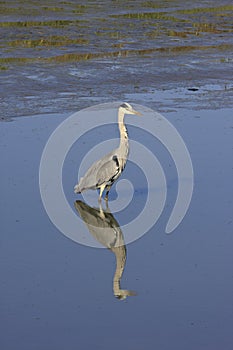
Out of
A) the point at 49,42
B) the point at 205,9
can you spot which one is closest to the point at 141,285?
the point at 49,42

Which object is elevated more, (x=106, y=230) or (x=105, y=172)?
(x=105, y=172)

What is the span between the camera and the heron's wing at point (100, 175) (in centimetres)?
1000

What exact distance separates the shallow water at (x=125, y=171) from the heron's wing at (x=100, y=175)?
0.23 m

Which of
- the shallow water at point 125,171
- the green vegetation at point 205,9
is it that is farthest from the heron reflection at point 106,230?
the green vegetation at point 205,9

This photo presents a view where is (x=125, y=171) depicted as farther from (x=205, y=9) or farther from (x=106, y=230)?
(x=205, y=9)

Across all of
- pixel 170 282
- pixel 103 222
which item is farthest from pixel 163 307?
pixel 103 222

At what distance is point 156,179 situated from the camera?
1061cm

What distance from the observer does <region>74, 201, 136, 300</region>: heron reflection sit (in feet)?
26.8

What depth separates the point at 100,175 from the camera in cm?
1009

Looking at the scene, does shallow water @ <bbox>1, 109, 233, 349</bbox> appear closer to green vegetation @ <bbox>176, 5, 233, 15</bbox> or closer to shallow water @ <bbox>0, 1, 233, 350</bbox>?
shallow water @ <bbox>0, 1, 233, 350</bbox>

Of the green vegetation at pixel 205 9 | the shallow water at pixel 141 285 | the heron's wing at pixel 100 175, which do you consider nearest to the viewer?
the shallow water at pixel 141 285

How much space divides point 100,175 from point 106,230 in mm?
995

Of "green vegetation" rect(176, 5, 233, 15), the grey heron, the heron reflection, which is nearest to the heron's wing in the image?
the grey heron

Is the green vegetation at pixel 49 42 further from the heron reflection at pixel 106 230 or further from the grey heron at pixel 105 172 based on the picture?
the heron reflection at pixel 106 230
